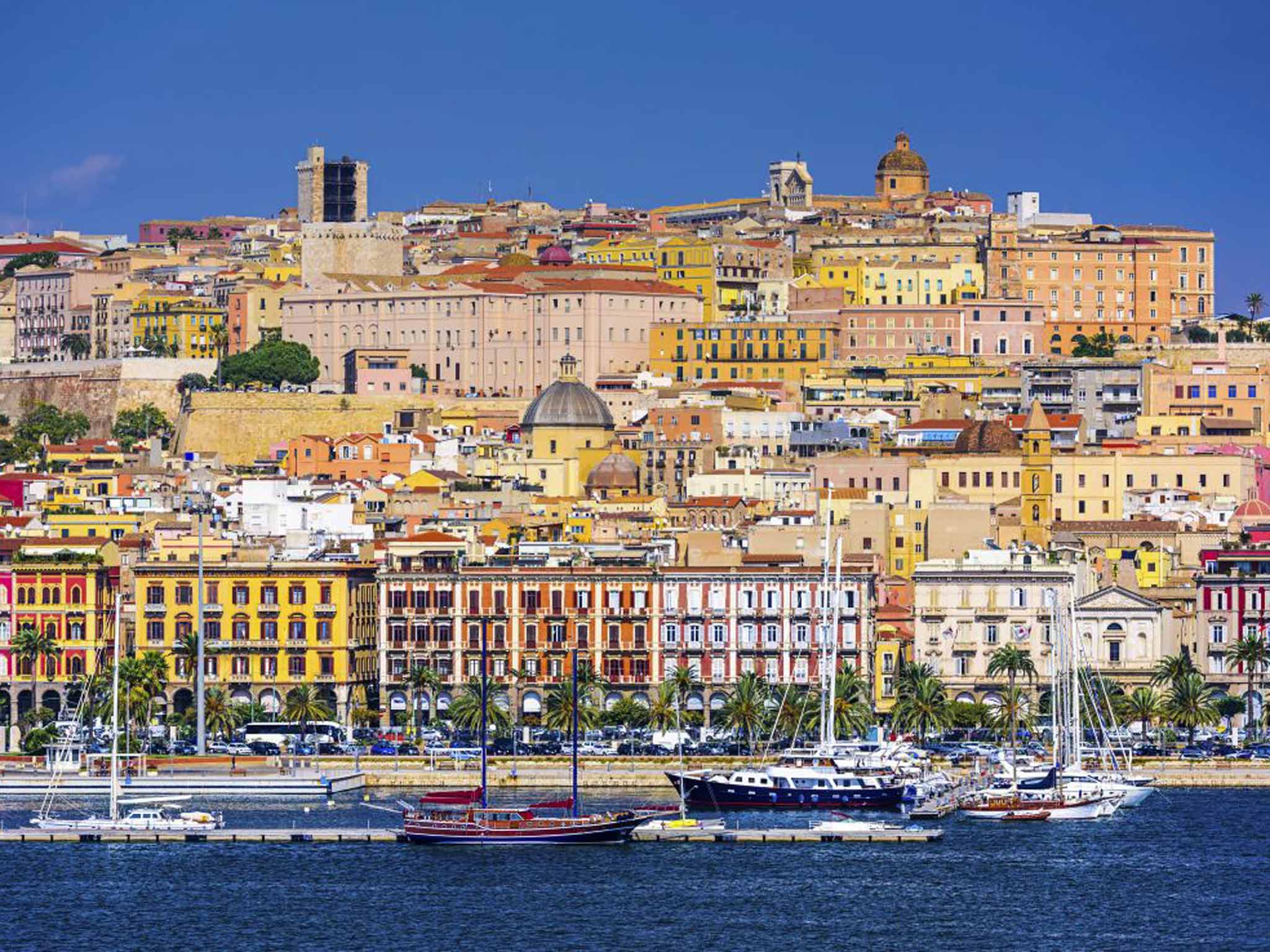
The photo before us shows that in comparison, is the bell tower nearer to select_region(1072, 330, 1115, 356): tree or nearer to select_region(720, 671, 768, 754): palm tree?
select_region(720, 671, 768, 754): palm tree

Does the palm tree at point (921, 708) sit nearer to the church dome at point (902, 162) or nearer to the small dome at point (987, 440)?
the small dome at point (987, 440)

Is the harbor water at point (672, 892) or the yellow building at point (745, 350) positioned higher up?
the yellow building at point (745, 350)

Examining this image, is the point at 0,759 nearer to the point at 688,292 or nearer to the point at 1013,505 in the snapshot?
the point at 1013,505

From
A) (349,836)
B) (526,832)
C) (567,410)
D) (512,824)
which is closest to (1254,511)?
(567,410)

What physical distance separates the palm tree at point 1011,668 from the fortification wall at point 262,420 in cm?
5437

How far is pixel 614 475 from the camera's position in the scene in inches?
4956

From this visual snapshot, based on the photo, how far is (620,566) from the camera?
10056cm

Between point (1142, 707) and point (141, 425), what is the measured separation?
227 feet

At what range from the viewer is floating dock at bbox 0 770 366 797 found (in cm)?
8694

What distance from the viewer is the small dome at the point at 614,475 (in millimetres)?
125500

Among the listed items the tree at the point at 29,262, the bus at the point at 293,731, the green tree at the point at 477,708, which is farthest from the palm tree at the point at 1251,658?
the tree at the point at 29,262

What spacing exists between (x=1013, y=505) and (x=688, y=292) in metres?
44.9

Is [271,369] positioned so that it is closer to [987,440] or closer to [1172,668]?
[987,440]

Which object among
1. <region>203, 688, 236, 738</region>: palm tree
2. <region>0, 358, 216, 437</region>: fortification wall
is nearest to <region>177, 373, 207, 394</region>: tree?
<region>0, 358, 216, 437</region>: fortification wall
